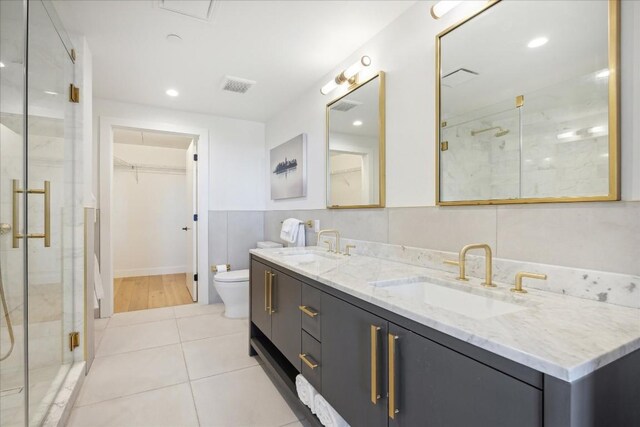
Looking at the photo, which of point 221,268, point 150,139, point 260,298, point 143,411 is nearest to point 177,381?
point 143,411

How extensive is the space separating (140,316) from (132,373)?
1.27 metres

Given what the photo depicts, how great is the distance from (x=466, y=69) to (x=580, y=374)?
136 cm

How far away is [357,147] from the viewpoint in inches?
87.4

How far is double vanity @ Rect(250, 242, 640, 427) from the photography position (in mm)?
614

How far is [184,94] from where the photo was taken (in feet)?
10.00

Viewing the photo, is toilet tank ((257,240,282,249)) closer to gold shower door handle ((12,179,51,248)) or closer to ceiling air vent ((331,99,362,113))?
ceiling air vent ((331,99,362,113))

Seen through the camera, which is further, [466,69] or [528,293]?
[466,69]

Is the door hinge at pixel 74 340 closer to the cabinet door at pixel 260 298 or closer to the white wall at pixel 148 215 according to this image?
the cabinet door at pixel 260 298

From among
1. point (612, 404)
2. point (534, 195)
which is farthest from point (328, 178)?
point (612, 404)

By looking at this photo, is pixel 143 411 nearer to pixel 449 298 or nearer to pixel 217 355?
pixel 217 355

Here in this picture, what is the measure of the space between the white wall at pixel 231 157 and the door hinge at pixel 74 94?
1.38 metres

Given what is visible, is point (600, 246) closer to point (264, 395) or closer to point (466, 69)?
point (466, 69)

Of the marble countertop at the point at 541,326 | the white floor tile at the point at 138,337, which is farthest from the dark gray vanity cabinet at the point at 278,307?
the white floor tile at the point at 138,337

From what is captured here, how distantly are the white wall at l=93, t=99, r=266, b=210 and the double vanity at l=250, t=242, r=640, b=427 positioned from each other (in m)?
2.37
